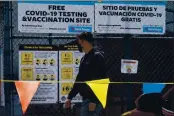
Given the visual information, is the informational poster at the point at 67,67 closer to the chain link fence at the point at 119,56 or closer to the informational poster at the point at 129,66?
the chain link fence at the point at 119,56

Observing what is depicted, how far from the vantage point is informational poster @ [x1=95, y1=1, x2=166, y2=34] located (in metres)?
6.68

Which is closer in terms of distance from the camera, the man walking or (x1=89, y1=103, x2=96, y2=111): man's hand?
(x1=89, y1=103, x2=96, y2=111): man's hand

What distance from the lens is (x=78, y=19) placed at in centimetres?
662

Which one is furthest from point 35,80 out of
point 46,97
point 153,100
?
point 153,100

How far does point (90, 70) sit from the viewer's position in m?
6.25

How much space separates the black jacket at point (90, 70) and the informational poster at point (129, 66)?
0.58m

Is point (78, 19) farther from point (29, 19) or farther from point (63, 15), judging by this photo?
point (29, 19)

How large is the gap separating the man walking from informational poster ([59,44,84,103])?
0.24 meters

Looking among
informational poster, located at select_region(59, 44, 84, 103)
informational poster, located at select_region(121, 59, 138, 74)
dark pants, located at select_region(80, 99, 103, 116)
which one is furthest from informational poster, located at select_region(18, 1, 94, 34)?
Answer: dark pants, located at select_region(80, 99, 103, 116)

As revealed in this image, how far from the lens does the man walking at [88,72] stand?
20.2 ft

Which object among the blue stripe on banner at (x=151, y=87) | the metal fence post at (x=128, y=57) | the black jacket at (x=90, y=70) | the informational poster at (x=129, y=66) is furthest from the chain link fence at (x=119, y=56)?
the black jacket at (x=90, y=70)

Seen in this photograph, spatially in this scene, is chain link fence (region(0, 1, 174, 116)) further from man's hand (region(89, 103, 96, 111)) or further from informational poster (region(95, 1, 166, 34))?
man's hand (region(89, 103, 96, 111))

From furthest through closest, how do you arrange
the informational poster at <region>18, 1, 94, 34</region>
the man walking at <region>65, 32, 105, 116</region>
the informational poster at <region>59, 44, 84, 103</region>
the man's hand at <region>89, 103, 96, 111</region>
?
1. the informational poster at <region>59, 44, 84, 103</region>
2. the informational poster at <region>18, 1, 94, 34</region>
3. the man walking at <region>65, 32, 105, 116</region>
4. the man's hand at <region>89, 103, 96, 111</region>

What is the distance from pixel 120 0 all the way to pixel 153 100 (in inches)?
119
